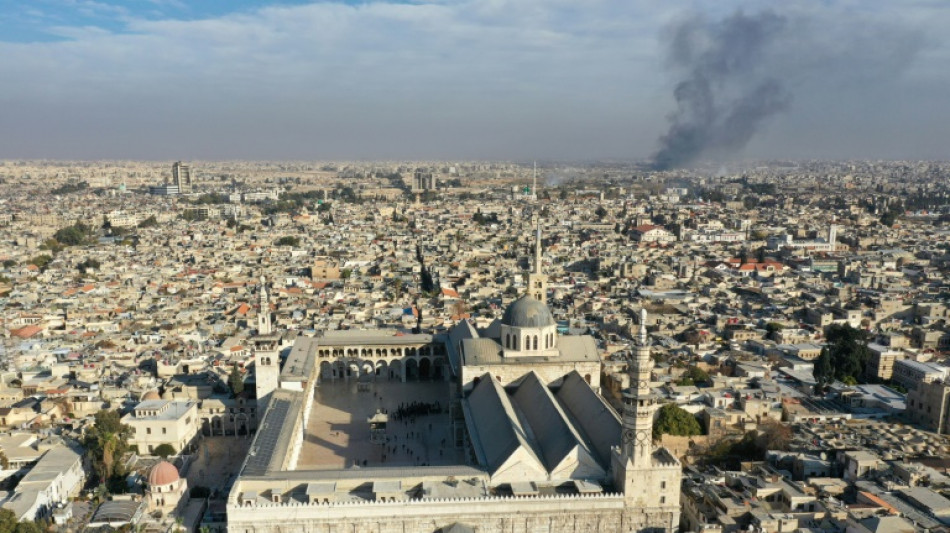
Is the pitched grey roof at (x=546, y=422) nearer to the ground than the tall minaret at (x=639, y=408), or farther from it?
nearer to the ground

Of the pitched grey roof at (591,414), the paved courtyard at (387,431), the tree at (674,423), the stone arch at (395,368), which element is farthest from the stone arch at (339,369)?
the tree at (674,423)

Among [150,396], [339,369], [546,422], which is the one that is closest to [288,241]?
[339,369]

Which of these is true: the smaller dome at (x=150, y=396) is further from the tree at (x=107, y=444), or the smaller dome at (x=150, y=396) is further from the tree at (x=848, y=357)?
the tree at (x=848, y=357)

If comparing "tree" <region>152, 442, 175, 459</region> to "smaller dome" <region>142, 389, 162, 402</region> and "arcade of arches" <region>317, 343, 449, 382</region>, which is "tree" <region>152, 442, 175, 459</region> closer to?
"smaller dome" <region>142, 389, 162, 402</region>

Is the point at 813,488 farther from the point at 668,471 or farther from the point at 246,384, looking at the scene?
the point at 246,384

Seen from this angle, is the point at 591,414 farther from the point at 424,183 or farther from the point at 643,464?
the point at 424,183

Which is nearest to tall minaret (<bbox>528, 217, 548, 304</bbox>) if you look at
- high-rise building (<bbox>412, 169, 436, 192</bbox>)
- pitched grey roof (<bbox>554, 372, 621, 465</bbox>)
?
pitched grey roof (<bbox>554, 372, 621, 465</bbox>)
